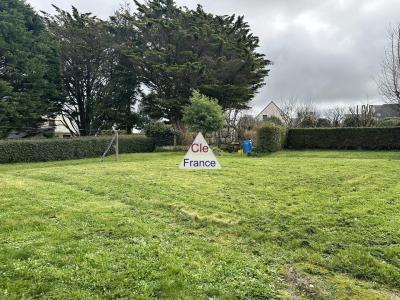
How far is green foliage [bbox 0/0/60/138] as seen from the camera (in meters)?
19.6

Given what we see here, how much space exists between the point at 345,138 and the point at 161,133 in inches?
429

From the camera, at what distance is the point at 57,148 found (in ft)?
52.7

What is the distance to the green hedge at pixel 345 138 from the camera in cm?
1766

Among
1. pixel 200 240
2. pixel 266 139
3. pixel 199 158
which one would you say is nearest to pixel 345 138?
pixel 266 139

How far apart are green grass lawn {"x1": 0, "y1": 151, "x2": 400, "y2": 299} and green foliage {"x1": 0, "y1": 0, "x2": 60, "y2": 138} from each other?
1486cm

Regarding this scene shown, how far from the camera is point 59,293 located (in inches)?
108

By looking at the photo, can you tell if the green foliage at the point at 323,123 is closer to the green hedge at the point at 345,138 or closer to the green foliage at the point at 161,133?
the green hedge at the point at 345,138

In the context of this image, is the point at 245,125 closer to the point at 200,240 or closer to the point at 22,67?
the point at 22,67

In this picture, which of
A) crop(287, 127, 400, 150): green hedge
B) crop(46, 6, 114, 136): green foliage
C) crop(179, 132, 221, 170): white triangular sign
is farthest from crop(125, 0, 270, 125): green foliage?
crop(179, 132, 221, 170): white triangular sign

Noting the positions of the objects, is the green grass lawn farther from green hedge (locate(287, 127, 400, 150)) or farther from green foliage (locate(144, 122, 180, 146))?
green foliage (locate(144, 122, 180, 146))

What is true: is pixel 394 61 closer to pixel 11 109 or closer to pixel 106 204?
pixel 106 204

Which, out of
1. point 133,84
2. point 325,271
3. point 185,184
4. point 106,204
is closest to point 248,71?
point 133,84

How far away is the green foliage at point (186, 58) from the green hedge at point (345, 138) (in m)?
5.94

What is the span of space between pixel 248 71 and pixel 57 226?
2182 centimetres
